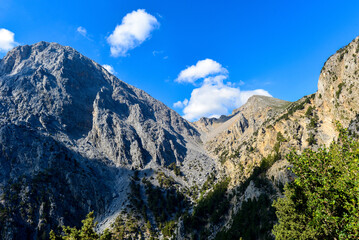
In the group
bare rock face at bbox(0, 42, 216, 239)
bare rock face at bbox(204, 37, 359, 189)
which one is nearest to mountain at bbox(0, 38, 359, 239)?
bare rock face at bbox(204, 37, 359, 189)

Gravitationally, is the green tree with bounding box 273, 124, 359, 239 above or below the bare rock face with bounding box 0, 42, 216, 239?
below

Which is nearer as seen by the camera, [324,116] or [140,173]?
[324,116]

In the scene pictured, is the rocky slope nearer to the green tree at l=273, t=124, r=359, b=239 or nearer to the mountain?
the mountain

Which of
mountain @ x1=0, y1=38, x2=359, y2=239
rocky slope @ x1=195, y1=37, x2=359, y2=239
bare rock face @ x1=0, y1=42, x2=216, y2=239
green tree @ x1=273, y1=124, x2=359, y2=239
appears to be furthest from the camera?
bare rock face @ x1=0, y1=42, x2=216, y2=239

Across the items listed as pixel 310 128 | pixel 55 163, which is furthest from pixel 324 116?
pixel 55 163

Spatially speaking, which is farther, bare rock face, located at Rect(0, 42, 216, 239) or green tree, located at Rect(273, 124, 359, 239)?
bare rock face, located at Rect(0, 42, 216, 239)

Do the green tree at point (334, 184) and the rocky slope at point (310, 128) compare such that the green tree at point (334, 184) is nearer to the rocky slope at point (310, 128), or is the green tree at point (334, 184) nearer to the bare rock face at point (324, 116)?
the rocky slope at point (310, 128)

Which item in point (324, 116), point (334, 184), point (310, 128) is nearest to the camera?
point (334, 184)

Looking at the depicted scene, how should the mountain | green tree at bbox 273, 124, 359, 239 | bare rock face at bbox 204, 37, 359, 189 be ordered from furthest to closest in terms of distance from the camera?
the mountain < bare rock face at bbox 204, 37, 359, 189 < green tree at bbox 273, 124, 359, 239

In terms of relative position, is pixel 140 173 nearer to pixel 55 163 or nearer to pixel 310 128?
→ pixel 55 163

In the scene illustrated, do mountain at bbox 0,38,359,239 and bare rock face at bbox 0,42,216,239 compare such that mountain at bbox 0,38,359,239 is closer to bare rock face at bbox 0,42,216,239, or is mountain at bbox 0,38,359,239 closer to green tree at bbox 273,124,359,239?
bare rock face at bbox 0,42,216,239

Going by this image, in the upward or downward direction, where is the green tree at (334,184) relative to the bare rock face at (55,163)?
downward

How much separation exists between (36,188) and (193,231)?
96033mm

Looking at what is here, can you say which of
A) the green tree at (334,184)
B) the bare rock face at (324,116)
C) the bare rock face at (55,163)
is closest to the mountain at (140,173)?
the bare rock face at (324,116)
